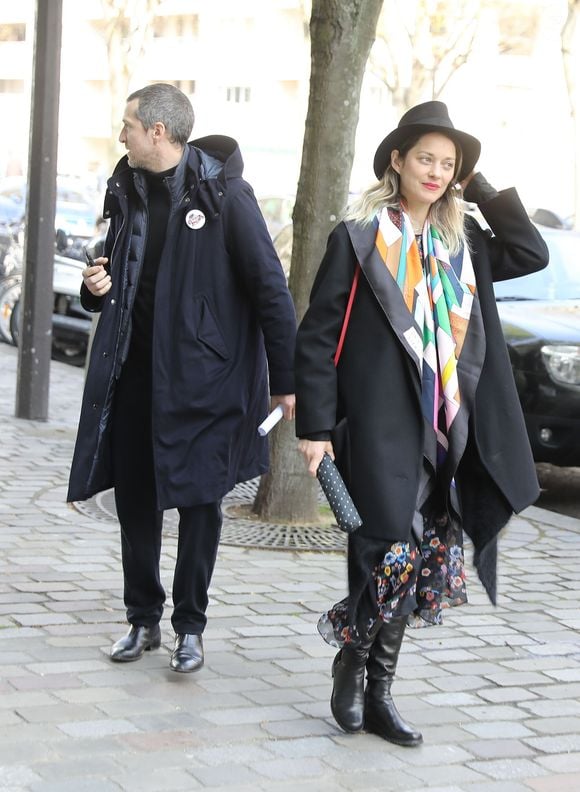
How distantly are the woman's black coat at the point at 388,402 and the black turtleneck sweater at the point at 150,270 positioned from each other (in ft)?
2.35

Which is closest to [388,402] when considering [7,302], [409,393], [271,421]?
[409,393]

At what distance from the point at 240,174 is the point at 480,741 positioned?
6.49 feet

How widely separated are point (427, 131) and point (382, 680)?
160 cm

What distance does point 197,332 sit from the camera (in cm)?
453

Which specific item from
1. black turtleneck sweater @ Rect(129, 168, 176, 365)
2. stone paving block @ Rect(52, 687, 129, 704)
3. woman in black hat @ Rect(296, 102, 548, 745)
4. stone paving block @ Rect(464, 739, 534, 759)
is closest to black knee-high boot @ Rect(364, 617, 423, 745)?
woman in black hat @ Rect(296, 102, 548, 745)

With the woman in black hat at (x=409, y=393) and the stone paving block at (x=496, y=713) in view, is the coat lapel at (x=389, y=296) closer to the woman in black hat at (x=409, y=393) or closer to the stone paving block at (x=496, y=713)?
the woman in black hat at (x=409, y=393)

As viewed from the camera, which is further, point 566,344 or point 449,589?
point 566,344

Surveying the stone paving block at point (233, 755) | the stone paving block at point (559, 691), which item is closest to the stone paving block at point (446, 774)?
the stone paving block at point (233, 755)

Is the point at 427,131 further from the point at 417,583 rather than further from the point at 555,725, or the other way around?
the point at 555,725

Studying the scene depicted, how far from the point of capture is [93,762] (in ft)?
12.5

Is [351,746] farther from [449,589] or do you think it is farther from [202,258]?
[202,258]

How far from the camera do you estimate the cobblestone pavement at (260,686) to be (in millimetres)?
3850

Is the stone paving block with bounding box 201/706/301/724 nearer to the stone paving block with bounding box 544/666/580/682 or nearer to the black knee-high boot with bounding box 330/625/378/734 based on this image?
the black knee-high boot with bounding box 330/625/378/734

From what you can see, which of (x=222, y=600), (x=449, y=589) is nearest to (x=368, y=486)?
(x=449, y=589)
